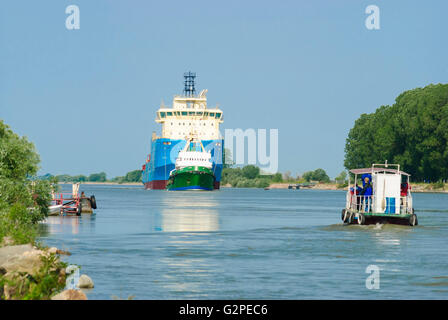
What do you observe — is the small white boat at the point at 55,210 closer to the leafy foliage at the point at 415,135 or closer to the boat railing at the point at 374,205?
the boat railing at the point at 374,205

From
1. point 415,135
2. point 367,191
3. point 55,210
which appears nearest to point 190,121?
point 415,135

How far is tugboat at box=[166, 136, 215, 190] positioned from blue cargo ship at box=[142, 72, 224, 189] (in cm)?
444

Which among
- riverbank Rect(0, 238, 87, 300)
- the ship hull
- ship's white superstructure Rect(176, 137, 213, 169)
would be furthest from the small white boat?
the ship hull

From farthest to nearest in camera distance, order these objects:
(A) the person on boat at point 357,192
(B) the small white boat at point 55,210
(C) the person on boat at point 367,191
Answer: (B) the small white boat at point 55,210 < (A) the person on boat at point 357,192 < (C) the person on boat at point 367,191

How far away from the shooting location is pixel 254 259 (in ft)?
96.6

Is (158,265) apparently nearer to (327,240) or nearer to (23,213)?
(23,213)

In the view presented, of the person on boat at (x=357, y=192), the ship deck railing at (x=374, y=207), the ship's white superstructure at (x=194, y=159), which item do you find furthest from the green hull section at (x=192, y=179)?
the ship deck railing at (x=374, y=207)

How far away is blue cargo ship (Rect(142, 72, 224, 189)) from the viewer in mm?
137750

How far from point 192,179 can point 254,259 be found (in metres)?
99.9

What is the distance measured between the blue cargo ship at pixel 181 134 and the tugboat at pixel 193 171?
14.6 feet

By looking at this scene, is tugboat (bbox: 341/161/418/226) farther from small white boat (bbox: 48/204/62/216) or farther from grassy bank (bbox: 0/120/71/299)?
small white boat (bbox: 48/204/62/216)

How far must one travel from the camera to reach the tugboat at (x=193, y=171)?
12769cm

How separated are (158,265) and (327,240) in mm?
12872

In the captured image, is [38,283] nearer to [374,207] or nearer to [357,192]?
[374,207]
